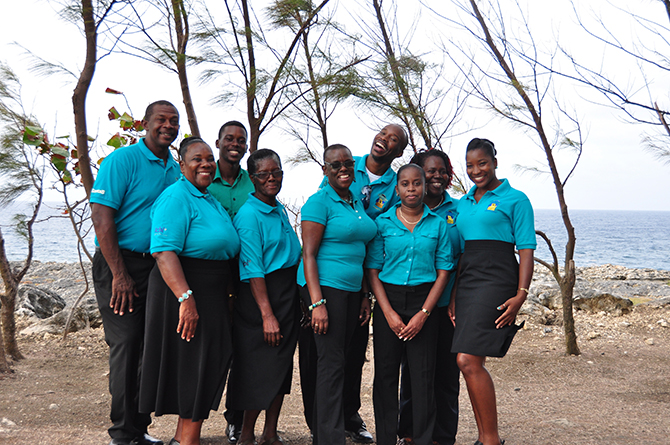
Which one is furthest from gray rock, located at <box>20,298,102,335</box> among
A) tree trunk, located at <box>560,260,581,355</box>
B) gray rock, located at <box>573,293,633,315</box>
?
gray rock, located at <box>573,293,633,315</box>

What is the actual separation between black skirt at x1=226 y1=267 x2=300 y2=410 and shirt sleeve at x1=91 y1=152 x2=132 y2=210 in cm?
84

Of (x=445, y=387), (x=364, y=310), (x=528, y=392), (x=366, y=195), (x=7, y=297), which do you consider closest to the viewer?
(x=364, y=310)

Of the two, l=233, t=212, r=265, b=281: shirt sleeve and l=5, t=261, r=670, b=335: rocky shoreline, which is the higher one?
l=233, t=212, r=265, b=281: shirt sleeve

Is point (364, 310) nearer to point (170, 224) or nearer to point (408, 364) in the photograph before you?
point (408, 364)

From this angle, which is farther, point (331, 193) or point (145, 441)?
point (145, 441)

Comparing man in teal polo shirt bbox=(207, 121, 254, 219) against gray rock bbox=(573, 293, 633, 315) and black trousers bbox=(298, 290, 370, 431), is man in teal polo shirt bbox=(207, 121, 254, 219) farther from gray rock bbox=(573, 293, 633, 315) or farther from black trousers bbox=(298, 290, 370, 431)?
gray rock bbox=(573, 293, 633, 315)

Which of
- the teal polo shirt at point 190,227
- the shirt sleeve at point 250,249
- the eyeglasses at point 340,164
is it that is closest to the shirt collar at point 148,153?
the teal polo shirt at point 190,227

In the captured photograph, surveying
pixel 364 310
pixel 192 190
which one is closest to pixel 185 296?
pixel 192 190

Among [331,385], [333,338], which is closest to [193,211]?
[333,338]

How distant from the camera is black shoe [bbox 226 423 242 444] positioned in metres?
3.40

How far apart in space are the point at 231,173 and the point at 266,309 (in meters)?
0.91

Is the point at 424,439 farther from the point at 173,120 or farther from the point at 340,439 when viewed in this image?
the point at 173,120

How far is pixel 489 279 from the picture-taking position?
2973 millimetres

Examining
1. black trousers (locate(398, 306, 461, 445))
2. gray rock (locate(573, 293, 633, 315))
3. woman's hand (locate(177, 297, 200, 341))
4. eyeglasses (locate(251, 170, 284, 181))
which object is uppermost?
eyeglasses (locate(251, 170, 284, 181))
